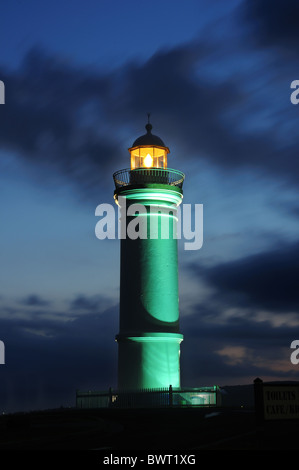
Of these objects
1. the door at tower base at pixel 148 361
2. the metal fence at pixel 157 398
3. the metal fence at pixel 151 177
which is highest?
the metal fence at pixel 151 177

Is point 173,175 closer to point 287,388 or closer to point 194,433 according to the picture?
point 194,433

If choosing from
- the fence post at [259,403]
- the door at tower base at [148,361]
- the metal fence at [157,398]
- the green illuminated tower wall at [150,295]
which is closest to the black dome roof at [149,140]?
the green illuminated tower wall at [150,295]

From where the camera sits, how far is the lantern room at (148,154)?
120 ft

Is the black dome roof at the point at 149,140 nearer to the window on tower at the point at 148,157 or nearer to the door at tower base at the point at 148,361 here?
the window on tower at the point at 148,157

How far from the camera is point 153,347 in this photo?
112 feet

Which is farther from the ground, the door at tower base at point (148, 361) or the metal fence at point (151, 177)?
the metal fence at point (151, 177)

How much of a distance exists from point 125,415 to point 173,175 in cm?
1379

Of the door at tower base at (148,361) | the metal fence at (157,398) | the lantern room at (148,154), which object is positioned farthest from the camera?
the lantern room at (148,154)

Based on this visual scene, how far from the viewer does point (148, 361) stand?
34156 mm

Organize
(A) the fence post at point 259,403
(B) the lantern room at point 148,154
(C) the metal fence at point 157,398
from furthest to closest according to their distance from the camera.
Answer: (B) the lantern room at point 148,154 < (C) the metal fence at point 157,398 < (A) the fence post at point 259,403

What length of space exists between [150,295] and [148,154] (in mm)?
7940

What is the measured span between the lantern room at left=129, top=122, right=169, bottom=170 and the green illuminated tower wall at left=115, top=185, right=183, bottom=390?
91 centimetres
